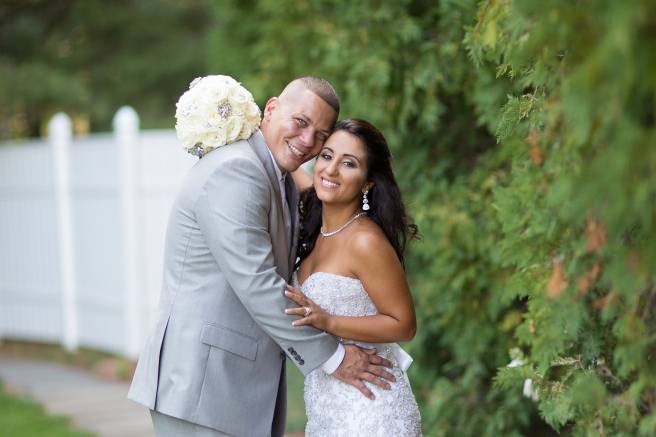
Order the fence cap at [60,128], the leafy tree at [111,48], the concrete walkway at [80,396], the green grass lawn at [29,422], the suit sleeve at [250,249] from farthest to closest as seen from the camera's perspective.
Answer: the leafy tree at [111,48] → the fence cap at [60,128] → the concrete walkway at [80,396] → the green grass lawn at [29,422] → the suit sleeve at [250,249]

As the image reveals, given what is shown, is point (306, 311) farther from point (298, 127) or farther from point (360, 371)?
point (298, 127)

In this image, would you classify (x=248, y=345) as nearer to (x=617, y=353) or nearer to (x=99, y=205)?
(x=617, y=353)

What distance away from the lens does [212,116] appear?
3371 millimetres

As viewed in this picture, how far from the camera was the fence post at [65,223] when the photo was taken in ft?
29.7

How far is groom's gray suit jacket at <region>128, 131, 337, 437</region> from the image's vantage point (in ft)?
10.4

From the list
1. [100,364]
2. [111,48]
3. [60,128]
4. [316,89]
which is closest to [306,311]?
[316,89]

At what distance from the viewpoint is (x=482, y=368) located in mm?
4977

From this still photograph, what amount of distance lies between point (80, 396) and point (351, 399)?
467cm

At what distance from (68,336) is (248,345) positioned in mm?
6453

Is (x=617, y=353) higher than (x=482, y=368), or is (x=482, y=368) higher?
(x=617, y=353)

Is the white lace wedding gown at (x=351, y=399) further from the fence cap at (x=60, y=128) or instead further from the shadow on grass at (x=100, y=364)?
the fence cap at (x=60, y=128)

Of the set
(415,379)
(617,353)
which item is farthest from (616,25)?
(415,379)

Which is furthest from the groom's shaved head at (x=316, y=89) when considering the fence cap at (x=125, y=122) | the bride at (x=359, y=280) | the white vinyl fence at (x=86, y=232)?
the fence cap at (x=125, y=122)

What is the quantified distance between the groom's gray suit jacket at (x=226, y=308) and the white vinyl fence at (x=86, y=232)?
16.2ft
